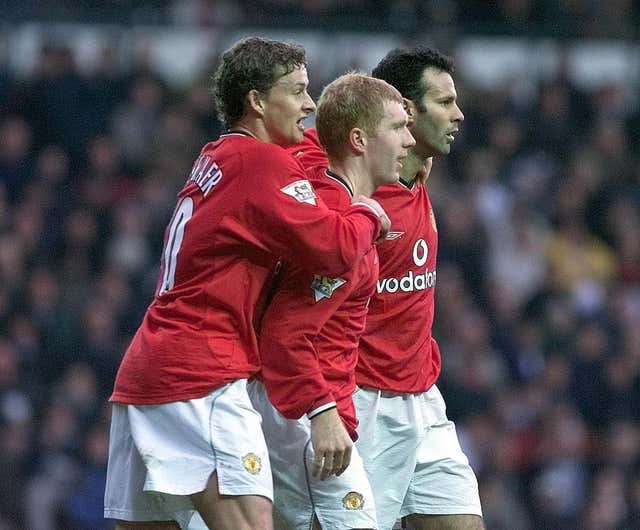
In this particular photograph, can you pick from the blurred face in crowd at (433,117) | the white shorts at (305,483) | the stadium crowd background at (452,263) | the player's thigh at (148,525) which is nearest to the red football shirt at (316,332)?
the white shorts at (305,483)

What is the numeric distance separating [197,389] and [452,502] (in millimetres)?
1243

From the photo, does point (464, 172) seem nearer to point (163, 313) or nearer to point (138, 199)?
point (138, 199)

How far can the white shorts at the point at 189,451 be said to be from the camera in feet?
15.0

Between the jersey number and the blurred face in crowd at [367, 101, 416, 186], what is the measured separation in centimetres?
58

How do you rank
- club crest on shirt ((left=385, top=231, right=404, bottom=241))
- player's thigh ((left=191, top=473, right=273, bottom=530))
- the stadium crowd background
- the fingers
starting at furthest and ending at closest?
the stadium crowd background < club crest on shirt ((left=385, top=231, right=404, bottom=241)) < the fingers < player's thigh ((left=191, top=473, right=273, bottom=530))

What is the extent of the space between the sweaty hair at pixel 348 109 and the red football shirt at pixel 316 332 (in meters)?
0.12

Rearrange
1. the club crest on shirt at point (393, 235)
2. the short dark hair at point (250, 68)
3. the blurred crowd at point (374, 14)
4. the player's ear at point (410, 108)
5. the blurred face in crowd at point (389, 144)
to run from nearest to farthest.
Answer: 1. the short dark hair at point (250, 68)
2. the blurred face in crowd at point (389, 144)
3. the club crest on shirt at point (393, 235)
4. the player's ear at point (410, 108)
5. the blurred crowd at point (374, 14)

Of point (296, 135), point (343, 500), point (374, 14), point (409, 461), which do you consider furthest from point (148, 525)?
point (374, 14)

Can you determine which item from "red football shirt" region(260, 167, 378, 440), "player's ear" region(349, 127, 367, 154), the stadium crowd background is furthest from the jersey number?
the stadium crowd background

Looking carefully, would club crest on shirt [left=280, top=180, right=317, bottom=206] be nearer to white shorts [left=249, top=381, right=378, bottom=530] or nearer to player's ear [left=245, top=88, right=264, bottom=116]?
player's ear [left=245, top=88, right=264, bottom=116]

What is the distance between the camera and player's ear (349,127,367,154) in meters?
4.84

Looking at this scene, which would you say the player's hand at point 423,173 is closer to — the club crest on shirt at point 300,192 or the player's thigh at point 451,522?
the club crest on shirt at point 300,192

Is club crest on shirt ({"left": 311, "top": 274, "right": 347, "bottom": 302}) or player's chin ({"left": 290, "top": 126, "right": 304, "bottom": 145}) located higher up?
player's chin ({"left": 290, "top": 126, "right": 304, "bottom": 145})

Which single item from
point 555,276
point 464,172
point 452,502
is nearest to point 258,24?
point 464,172
